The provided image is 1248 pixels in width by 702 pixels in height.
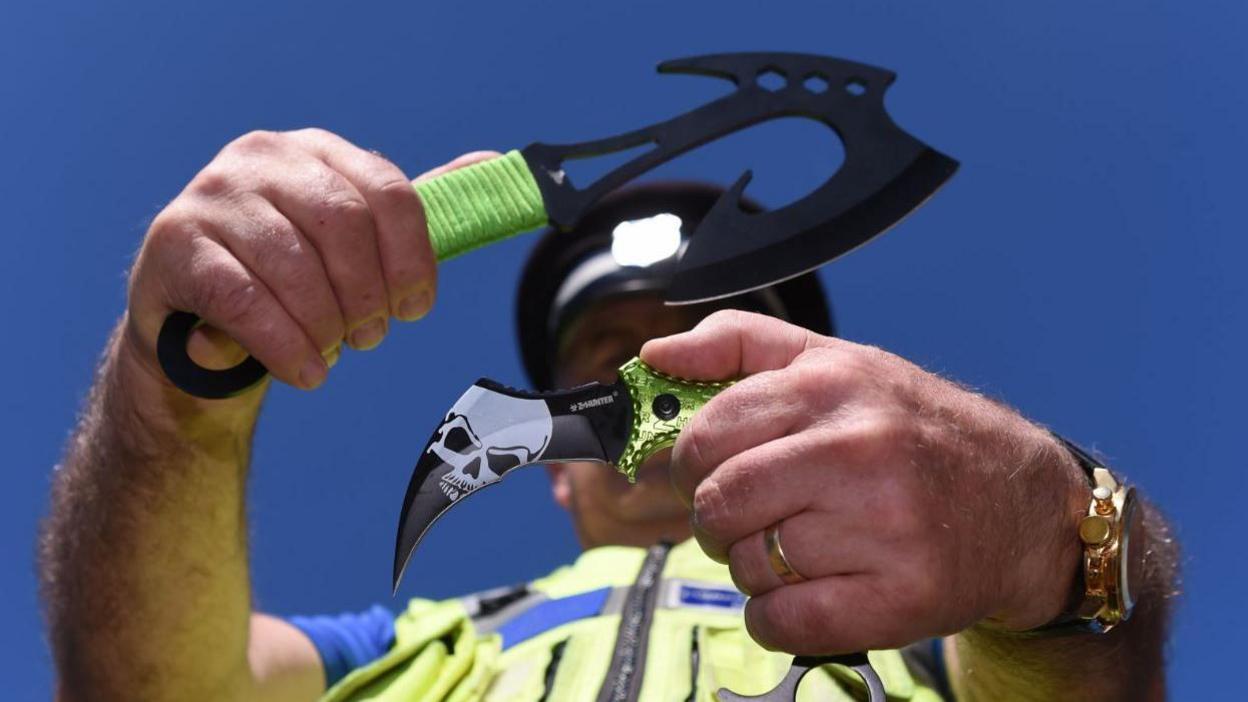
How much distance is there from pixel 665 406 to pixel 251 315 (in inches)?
23.4

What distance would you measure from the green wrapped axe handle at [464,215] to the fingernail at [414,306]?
62 millimetres

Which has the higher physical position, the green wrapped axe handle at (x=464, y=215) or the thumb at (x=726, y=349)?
the green wrapped axe handle at (x=464, y=215)

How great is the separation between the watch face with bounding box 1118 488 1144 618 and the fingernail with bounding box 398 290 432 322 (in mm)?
1063

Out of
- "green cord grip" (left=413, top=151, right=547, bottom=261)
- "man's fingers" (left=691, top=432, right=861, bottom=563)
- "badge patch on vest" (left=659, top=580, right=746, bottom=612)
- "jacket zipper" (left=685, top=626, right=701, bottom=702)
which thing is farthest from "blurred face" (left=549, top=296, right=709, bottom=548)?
"man's fingers" (left=691, top=432, right=861, bottom=563)

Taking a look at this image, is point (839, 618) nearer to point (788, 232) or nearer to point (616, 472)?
point (788, 232)

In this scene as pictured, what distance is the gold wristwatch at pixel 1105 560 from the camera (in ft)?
5.41

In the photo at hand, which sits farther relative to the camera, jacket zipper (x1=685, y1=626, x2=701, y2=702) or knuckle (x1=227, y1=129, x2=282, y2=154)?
jacket zipper (x1=685, y1=626, x2=701, y2=702)

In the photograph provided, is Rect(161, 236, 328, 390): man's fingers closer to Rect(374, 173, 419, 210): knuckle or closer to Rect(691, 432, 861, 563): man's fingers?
Rect(374, 173, 419, 210): knuckle

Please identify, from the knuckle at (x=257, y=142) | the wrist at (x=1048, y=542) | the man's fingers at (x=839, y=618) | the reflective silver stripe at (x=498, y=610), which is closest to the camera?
the man's fingers at (x=839, y=618)

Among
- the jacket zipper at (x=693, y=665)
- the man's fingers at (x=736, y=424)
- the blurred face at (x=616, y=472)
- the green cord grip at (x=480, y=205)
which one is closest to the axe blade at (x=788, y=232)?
the green cord grip at (x=480, y=205)

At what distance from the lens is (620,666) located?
234 cm

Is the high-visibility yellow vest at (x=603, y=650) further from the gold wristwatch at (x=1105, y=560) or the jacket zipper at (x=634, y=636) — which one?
the gold wristwatch at (x=1105, y=560)

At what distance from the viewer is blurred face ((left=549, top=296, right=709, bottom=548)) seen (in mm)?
3479

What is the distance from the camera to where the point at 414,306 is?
5.76 feet
